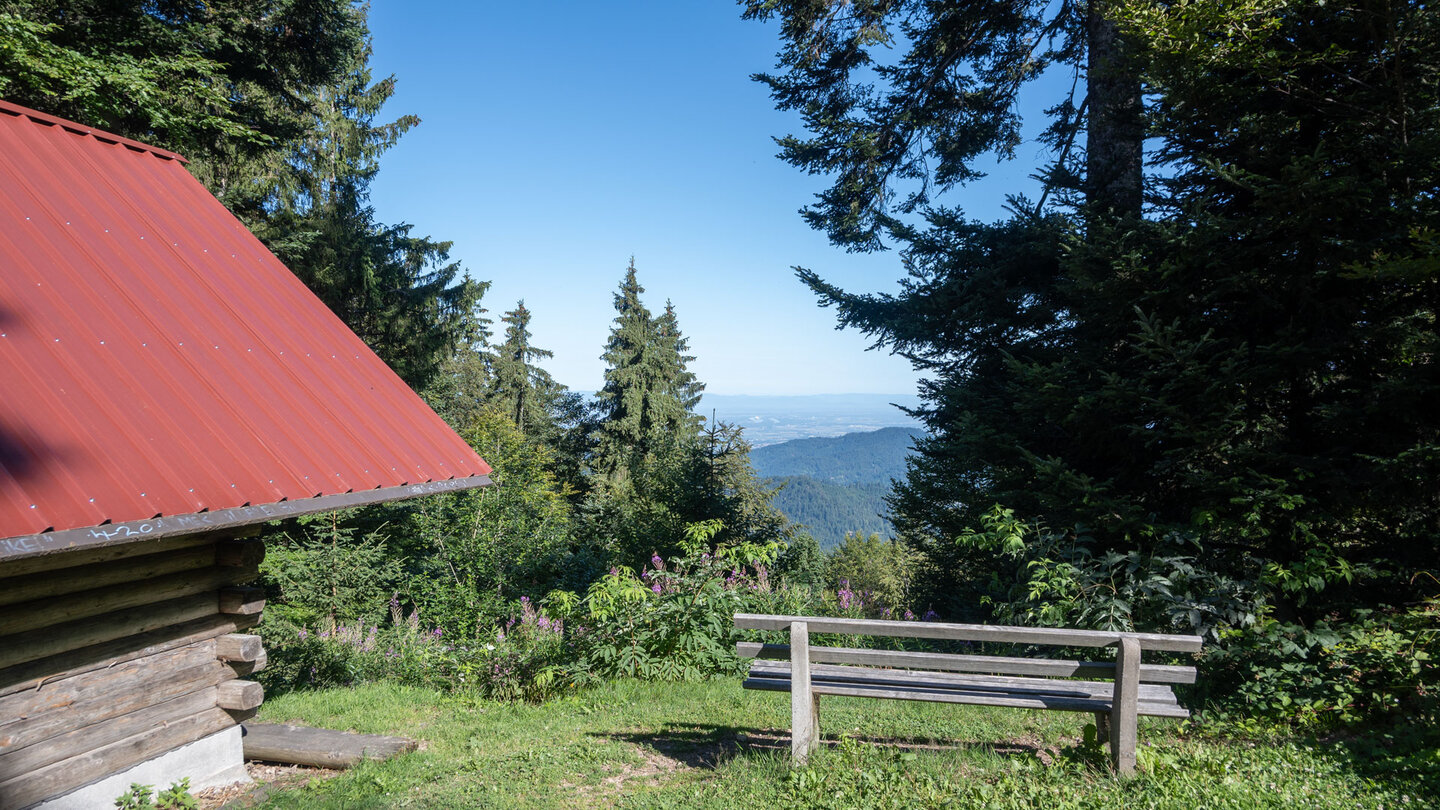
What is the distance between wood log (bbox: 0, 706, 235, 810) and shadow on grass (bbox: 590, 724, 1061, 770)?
248cm

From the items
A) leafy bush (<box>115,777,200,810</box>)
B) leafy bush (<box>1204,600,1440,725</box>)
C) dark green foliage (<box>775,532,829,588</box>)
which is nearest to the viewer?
leafy bush (<box>115,777,200,810</box>)

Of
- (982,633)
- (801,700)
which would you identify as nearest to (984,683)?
(982,633)

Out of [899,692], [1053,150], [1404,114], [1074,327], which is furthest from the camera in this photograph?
[1053,150]

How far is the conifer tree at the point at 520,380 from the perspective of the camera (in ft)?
117

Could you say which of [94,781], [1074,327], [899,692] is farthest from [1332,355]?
[94,781]

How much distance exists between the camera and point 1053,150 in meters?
10.6

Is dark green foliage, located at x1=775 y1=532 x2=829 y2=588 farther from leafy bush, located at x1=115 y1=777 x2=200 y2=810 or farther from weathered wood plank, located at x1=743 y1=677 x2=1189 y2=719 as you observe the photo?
leafy bush, located at x1=115 y1=777 x2=200 y2=810

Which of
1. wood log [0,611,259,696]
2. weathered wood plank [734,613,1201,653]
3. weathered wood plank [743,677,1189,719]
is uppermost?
weathered wood plank [734,613,1201,653]

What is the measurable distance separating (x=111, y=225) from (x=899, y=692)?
6.14m

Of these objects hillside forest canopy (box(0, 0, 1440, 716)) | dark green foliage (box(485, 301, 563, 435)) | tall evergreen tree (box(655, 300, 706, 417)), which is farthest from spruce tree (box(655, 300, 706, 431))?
hillside forest canopy (box(0, 0, 1440, 716))

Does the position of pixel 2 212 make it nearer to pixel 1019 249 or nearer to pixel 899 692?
pixel 899 692

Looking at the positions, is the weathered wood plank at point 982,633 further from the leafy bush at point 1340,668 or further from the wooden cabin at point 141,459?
the wooden cabin at point 141,459

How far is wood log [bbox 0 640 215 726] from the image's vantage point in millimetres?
3221

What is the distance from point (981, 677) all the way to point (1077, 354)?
15.6 feet
